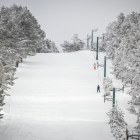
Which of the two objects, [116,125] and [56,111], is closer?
[116,125]

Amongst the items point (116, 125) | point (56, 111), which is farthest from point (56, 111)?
point (116, 125)

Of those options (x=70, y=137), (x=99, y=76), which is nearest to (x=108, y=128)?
(x=70, y=137)

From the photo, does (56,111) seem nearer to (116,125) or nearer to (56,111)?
(56,111)

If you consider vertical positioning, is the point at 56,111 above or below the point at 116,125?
below

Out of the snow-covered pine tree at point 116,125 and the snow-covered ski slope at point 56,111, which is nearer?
the snow-covered pine tree at point 116,125

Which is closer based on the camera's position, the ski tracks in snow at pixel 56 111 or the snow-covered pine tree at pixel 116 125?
the snow-covered pine tree at pixel 116 125

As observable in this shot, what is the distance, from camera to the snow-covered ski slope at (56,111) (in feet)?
42.2

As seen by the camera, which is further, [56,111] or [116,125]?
[56,111]

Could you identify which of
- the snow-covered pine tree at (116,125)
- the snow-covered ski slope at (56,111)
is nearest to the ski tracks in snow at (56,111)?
the snow-covered ski slope at (56,111)

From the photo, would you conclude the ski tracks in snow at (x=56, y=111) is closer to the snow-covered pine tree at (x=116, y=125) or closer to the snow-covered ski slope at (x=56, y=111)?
the snow-covered ski slope at (x=56, y=111)

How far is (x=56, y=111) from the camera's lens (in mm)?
17094

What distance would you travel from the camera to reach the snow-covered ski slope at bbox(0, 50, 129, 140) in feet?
42.2

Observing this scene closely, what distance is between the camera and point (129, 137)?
12.8 m

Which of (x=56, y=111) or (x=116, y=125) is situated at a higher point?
(x=116, y=125)
